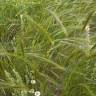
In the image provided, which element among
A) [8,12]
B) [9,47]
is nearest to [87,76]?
[9,47]

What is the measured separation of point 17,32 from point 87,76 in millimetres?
609

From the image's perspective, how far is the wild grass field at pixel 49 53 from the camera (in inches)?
65.3

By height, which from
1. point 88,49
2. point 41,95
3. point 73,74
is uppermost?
point 88,49

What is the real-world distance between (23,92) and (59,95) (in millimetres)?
162

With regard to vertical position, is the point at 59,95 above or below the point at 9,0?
below

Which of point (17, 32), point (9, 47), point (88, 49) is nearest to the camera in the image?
point (88, 49)

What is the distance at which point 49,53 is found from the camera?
1864 millimetres

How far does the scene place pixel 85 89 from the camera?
166 centimetres

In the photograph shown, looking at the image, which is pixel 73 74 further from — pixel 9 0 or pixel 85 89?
pixel 9 0

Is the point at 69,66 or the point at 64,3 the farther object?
the point at 64,3

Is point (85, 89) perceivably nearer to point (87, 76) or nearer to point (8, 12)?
point (87, 76)

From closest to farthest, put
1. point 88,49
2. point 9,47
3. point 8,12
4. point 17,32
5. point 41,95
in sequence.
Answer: point 88,49
point 41,95
point 9,47
point 17,32
point 8,12

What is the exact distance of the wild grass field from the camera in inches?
65.3

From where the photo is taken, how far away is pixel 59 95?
170 centimetres
